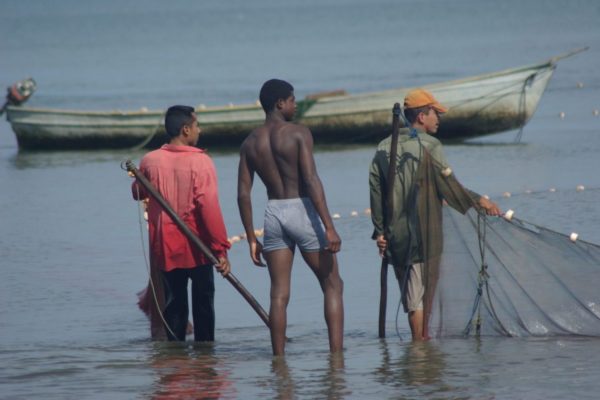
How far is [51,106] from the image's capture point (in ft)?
118

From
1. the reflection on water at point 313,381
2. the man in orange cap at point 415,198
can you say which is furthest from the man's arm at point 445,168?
the reflection on water at point 313,381

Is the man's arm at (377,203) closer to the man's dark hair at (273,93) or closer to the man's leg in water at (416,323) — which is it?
the man's leg in water at (416,323)

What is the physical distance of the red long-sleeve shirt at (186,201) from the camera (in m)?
7.87

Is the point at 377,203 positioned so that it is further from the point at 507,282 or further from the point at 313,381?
the point at 313,381

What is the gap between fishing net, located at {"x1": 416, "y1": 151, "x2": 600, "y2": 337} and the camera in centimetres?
764

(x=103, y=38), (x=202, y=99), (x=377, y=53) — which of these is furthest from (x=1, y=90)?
Result: (x=103, y=38)

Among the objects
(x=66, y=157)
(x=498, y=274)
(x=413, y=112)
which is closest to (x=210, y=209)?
(x=413, y=112)

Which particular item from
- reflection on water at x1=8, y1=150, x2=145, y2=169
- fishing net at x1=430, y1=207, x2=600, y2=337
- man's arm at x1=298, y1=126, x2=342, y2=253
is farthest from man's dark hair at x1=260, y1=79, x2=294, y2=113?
reflection on water at x1=8, y1=150, x2=145, y2=169

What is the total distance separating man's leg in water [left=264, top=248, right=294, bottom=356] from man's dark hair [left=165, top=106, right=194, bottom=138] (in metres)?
1.03

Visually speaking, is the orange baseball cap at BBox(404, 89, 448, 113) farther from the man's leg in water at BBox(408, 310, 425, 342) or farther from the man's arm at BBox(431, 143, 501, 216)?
the man's leg in water at BBox(408, 310, 425, 342)

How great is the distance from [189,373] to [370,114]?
15.5 meters

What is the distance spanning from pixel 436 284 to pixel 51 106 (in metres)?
29.2

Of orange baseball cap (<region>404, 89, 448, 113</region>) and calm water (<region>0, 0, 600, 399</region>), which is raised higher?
orange baseball cap (<region>404, 89, 448, 113</region>)

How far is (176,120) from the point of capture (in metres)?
7.89
